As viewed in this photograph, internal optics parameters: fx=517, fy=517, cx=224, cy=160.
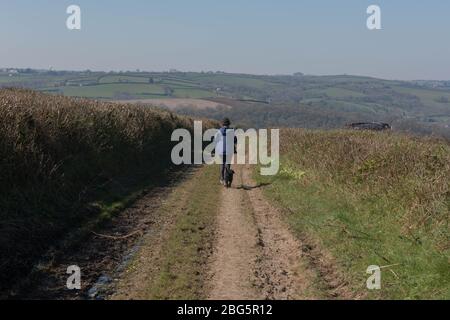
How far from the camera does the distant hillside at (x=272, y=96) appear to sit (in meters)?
81.1

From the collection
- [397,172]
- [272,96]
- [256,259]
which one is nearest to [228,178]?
[397,172]

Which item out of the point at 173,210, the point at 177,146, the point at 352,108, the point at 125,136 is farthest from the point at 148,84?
the point at 173,210

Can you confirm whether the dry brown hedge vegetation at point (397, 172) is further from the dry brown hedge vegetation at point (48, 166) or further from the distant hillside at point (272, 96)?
the distant hillside at point (272, 96)

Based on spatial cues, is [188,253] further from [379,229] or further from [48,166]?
[48,166]

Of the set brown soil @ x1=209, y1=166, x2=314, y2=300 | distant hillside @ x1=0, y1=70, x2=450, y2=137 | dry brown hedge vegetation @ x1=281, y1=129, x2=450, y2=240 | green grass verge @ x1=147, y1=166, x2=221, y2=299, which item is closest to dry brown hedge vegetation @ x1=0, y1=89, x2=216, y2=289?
green grass verge @ x1=147, y1=166, x2=221, y2=299

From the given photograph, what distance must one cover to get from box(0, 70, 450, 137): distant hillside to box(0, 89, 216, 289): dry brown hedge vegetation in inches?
1294

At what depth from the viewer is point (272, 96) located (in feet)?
509

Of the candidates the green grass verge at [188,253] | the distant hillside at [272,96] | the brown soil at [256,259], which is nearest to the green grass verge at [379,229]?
the brown soil at [256,259]

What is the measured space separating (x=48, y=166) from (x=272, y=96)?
145m

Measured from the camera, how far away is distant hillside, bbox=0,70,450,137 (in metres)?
81.1

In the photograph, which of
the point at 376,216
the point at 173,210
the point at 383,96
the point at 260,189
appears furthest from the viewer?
the point at 383,96
